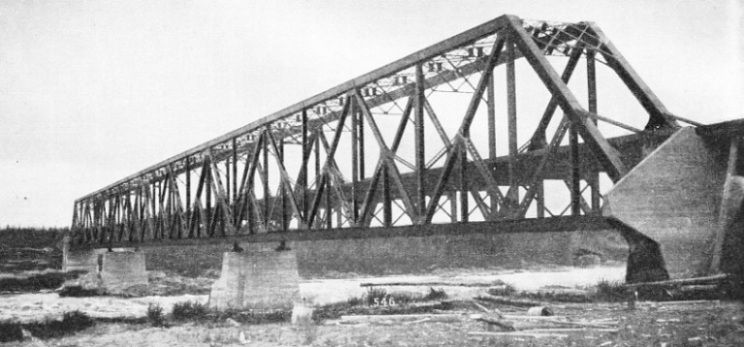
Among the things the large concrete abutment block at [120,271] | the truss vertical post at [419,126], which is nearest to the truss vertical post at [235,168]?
the truss vertical post at [419,126]

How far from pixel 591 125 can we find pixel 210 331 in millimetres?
14253

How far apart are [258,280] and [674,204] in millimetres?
20619

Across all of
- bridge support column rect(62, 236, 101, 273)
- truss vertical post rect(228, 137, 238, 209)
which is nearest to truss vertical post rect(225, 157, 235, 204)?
truss vertical post rect(228, 137, 238, 209)

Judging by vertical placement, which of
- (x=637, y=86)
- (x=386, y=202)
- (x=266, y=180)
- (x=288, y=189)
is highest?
(x=637, y=86)

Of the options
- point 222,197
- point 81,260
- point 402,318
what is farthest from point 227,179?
point 81,260

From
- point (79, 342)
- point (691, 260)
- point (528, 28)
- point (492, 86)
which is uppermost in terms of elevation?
point (528, 28)

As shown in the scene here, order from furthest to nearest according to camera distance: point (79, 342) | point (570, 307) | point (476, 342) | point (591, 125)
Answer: point (570, 307) < point (79, 342) < point (476, 342) < point (591, 125)

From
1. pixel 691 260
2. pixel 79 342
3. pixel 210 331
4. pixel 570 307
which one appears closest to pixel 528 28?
pixel 691 260

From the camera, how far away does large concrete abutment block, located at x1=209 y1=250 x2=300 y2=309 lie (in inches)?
1229

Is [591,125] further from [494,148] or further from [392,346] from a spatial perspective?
[392,346]

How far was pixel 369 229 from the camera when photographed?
23.0 meters

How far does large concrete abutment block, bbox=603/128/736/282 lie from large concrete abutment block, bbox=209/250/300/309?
1928 centimetres

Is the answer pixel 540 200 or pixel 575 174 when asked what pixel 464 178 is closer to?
pixel 540 200

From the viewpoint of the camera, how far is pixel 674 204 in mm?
14109
